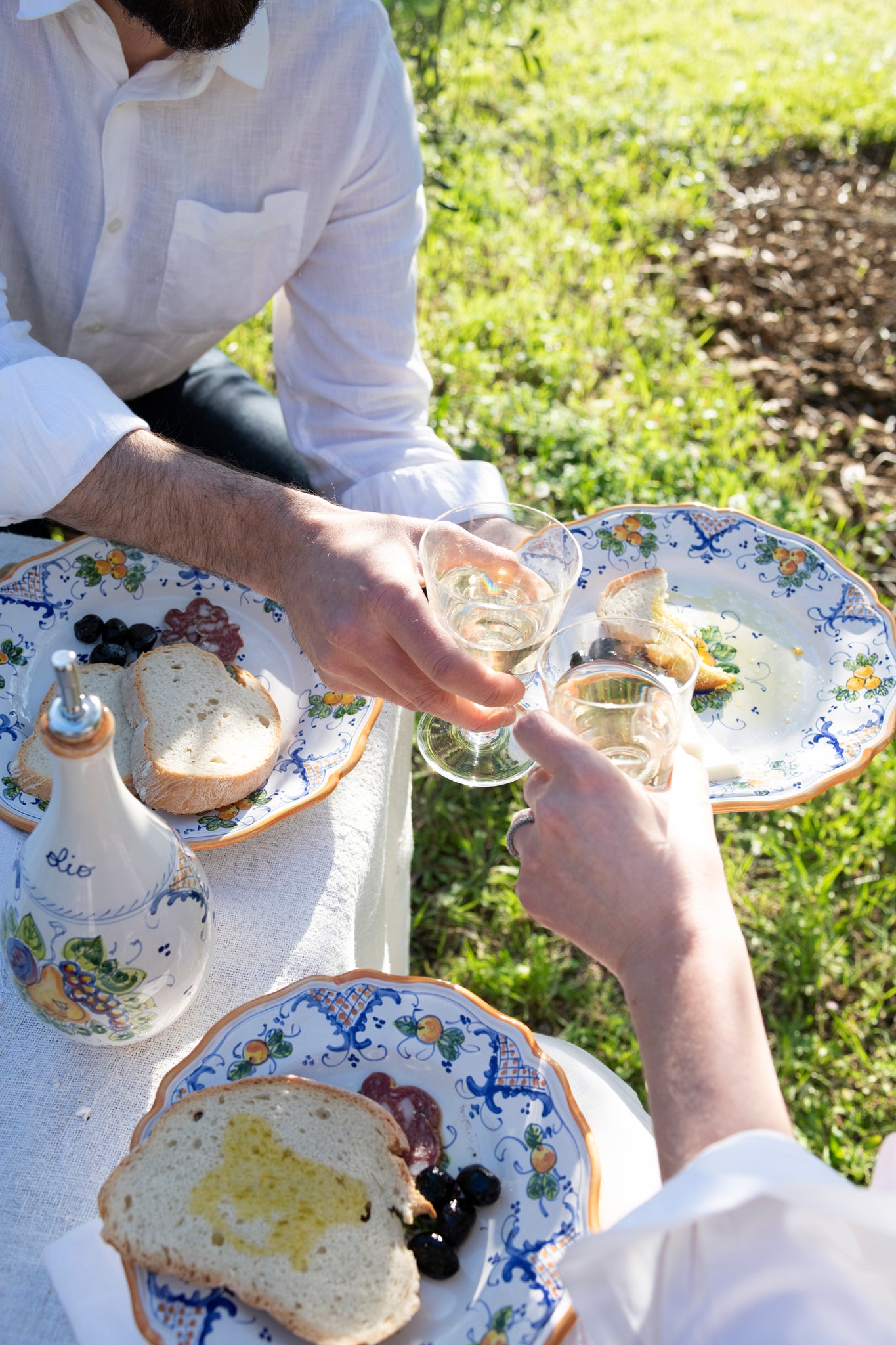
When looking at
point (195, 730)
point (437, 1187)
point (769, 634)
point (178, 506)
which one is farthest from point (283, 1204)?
point (769, 634)

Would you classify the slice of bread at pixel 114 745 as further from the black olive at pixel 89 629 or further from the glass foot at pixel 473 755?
the glass foot at pixel 473 755

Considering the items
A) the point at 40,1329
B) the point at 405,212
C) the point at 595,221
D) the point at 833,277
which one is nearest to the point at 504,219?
the point at 595,221

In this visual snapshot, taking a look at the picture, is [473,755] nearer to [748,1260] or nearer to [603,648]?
[603,648]

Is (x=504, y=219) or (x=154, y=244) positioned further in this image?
(x=504, y=219)

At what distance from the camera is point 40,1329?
122cm

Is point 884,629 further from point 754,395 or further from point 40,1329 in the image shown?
point 754,395

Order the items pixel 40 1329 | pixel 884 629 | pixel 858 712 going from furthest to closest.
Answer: pixel 884 629 → pixel 858 712 → pixel 40 1329

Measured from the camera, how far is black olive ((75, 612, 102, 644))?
2039 mm

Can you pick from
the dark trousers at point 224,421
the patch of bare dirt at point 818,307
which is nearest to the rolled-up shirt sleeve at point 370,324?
the dark trousers at point 224,421

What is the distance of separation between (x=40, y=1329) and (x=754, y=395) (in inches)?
184

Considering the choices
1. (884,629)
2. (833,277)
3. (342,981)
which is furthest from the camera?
(833,277)

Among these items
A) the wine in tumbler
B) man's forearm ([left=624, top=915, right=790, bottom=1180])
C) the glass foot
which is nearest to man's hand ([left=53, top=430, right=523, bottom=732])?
the wine in tumbler

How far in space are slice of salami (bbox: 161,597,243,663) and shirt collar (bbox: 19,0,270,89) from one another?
1.22m

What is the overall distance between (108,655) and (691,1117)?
1.36 metres
